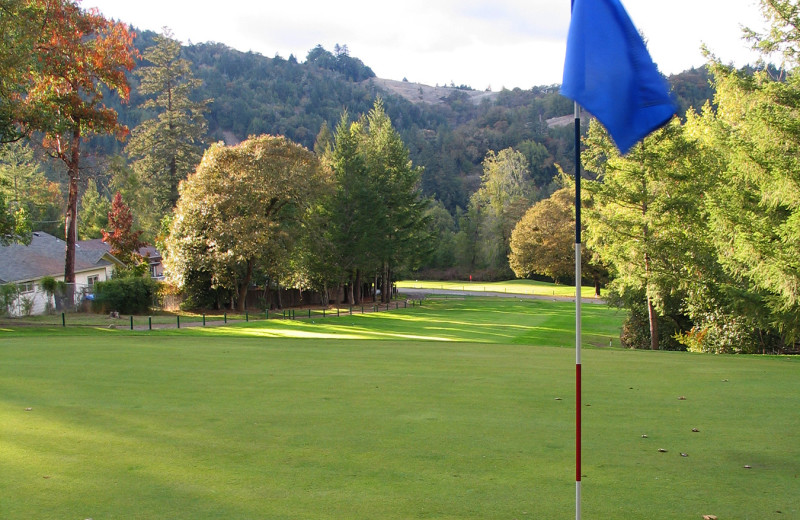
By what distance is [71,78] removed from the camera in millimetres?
32031

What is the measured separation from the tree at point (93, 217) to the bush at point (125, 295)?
37345 millimetres

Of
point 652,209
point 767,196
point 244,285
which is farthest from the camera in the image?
point 244,285

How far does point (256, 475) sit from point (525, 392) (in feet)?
18.9

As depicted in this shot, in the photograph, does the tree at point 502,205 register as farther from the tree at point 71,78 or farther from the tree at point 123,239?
the tree at point 71,78

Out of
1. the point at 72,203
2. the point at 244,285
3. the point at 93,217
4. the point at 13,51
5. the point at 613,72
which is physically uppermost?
the point at 13,51

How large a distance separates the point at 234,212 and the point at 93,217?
4542 cm

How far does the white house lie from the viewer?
33094mm

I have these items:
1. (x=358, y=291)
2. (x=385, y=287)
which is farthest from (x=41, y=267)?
(x=385, y=287)

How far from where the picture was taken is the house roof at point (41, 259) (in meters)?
40.8

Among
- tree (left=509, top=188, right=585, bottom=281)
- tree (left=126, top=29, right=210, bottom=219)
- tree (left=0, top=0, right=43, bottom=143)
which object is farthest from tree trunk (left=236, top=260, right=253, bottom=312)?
tree (left=509, top=188, right=585, bottom=281)

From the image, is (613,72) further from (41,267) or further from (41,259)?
(41,259)

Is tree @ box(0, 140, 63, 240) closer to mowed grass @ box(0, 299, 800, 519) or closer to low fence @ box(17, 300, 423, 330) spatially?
low fence @ box(17, 300, 423, 330)

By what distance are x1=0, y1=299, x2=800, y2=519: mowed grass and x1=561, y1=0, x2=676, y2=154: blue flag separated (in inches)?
132

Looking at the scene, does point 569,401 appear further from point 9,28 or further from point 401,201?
point 401,201
